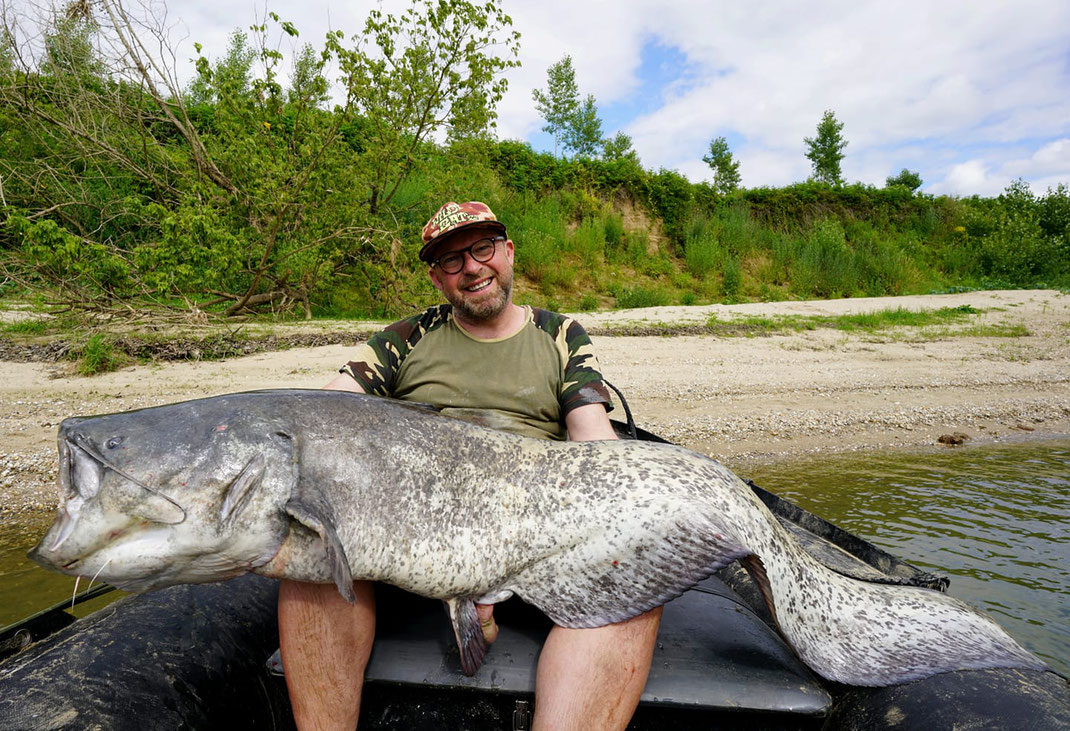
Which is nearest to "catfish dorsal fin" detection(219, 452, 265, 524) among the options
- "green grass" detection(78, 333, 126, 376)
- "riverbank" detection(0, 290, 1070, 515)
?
"riverbank" detection(0, 290, 1070, 515)

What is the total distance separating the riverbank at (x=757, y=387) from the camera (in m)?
7.11

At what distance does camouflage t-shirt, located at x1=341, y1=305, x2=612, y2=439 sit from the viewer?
9.73ft

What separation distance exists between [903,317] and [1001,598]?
1134cm

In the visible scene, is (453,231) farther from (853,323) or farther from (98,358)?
(853,323)

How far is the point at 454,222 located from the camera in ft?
9.69

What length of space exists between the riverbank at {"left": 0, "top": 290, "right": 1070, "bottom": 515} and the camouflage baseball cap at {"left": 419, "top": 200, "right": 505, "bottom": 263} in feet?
15.4

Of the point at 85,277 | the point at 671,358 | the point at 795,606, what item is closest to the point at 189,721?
the point at 795,606

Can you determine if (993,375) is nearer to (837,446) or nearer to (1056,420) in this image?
(1056,420)

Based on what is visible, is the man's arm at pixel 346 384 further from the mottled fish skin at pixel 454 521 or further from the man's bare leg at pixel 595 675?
the man's bare leg at pixel 595 675

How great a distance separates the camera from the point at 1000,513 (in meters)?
5.70

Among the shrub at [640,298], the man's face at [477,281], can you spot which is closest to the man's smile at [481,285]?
the man's face at [477,281]

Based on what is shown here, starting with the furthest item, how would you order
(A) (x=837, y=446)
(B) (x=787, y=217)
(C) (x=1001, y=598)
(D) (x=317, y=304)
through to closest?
(B) (x=787, y=217)
(D) (x=317, y=304)
(A) (x=837, y=446)
(C) (x=1001, y=598)

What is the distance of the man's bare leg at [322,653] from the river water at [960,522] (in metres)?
2.84

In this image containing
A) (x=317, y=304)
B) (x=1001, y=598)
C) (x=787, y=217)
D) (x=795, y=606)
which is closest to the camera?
(x=795, y=606)
